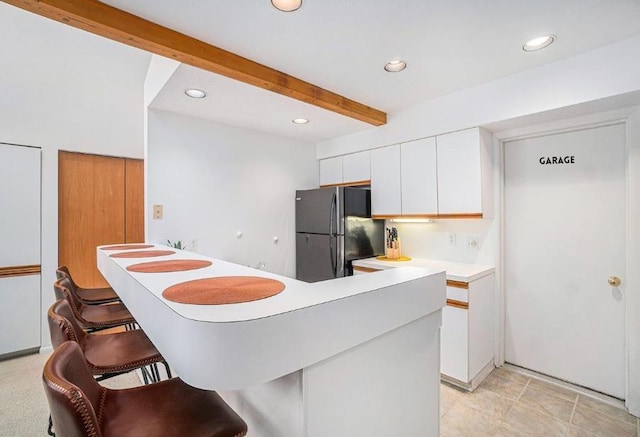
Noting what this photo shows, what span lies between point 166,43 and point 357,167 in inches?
90.0

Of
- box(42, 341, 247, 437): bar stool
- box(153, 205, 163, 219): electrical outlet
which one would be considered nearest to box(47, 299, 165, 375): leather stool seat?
box(42, 341, 247, 437): bar stool

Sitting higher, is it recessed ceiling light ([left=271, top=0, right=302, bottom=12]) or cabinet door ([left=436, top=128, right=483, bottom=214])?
recessed ceiling light ([left=271, top=0, right=302, bottom=12])

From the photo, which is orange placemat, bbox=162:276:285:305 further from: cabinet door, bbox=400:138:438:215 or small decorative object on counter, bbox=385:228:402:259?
small decorative object on counter, bbox=385:228:402:259

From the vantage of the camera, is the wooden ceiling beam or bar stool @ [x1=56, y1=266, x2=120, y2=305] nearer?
the wooden ceiling beam

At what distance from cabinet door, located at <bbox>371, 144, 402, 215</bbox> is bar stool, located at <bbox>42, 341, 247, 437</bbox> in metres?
2.51

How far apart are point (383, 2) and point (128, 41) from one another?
135cm

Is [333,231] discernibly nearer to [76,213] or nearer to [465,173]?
[465,173]

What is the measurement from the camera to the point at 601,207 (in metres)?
2.32

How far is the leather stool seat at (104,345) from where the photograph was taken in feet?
3.90

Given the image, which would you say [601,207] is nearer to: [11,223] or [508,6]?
[508,6]

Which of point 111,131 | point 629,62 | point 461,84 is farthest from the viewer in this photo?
point 111,131

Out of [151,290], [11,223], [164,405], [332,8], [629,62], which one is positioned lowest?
[164,405]

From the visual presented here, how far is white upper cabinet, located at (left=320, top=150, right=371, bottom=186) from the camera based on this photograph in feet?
11.3

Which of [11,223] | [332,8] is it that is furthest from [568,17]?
[11,223]
